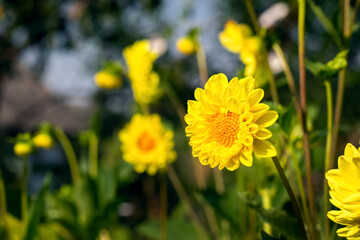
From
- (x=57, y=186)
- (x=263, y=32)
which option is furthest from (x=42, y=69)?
(x=263, y=32)

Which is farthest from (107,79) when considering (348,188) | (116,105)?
(116,105)

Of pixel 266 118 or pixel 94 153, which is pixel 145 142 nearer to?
pixel 94 153

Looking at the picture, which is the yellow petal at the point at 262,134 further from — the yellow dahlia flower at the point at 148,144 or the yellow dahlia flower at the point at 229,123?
the yellow dahlia flower at the point at 148,144

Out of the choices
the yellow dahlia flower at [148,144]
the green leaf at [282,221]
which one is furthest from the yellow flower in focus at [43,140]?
the green leaf at [282,221]

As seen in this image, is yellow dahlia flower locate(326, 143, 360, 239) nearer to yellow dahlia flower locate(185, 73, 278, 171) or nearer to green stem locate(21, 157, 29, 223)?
yellow dahlia flower locate(185, 73, 278, 171)

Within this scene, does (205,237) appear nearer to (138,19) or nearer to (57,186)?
(57,186)

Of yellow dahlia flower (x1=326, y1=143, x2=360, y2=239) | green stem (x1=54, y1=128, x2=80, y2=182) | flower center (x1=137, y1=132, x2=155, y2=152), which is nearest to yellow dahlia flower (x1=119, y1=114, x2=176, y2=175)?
flower center (x1=137, y1=132, x2=155, y2=152)
